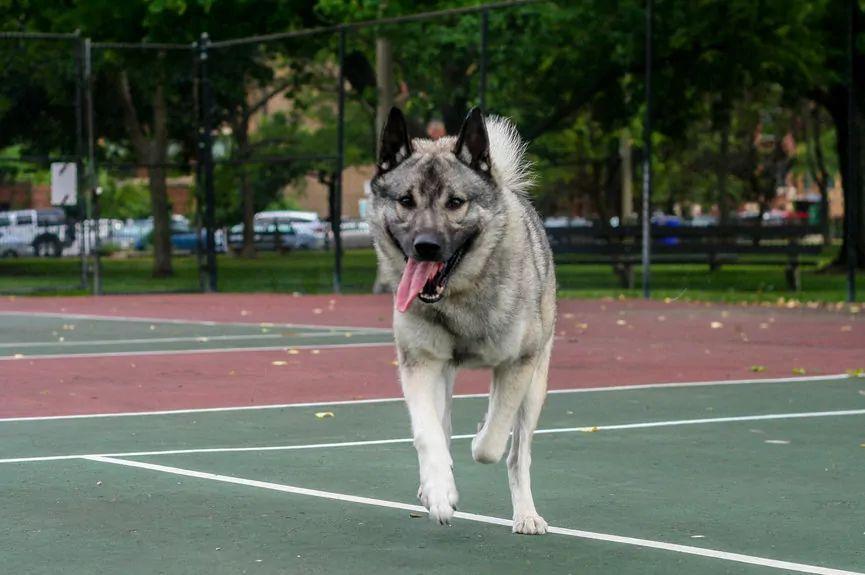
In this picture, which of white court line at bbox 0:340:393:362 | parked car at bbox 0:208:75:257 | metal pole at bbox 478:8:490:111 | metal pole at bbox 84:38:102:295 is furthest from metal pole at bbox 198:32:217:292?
white court line at bbox 0:340:393:362

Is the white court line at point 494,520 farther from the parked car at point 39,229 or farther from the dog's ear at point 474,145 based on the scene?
the parked car at point 39,229

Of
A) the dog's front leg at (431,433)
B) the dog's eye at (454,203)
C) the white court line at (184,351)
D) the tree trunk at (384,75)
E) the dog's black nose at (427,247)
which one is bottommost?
the white court line at (184,351)

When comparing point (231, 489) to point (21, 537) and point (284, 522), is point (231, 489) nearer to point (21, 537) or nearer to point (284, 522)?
point (284, 522)

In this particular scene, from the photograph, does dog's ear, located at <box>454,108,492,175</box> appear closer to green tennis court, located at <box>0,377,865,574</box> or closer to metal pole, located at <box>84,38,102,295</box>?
green tennis court, located at <box>0,377,865,574</box>

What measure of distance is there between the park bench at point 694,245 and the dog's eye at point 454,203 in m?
19.6

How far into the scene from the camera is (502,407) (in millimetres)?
7387

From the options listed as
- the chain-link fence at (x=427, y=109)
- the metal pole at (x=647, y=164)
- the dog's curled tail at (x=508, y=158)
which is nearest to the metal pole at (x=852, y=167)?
the chain-link fence at (x=427, y=109)

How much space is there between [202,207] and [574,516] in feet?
72.0

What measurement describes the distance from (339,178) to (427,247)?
2066cm

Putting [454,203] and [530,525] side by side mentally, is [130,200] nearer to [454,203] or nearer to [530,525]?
[454,203]

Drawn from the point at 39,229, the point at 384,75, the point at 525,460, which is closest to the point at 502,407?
the point at 525,460

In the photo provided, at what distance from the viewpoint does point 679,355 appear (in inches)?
634

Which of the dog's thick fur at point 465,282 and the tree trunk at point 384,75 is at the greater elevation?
the tree trunk at point 384,75

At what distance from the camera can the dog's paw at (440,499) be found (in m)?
6.64
